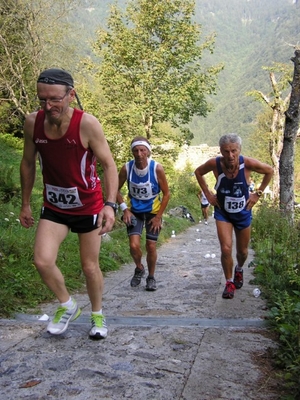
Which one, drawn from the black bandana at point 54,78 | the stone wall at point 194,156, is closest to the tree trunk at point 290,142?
the black bandana at point 54,78

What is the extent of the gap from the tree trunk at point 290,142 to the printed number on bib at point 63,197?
7.83m

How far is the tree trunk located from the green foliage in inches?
31.4

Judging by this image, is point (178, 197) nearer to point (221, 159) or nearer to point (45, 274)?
point (221, 159)

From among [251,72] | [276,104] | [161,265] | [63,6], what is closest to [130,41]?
[63,6]

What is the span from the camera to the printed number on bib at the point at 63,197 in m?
3.47

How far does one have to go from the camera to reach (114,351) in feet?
11.0

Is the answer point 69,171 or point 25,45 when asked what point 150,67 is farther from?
point 69,171

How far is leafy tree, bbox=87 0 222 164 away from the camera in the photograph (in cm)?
1988

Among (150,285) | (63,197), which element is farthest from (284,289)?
(63,197)

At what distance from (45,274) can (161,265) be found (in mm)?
4920

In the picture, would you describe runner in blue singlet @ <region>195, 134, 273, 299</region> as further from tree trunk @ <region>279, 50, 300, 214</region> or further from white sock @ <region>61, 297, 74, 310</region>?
tree trunk @ <region>279, 50, 300, 214</region>

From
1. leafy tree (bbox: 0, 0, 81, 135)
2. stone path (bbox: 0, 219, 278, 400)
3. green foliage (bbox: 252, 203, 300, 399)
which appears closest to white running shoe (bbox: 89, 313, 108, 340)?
stone path (bbox: 0, 219, 278, 400)

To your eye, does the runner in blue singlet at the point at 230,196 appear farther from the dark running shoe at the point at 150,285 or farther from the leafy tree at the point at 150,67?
the leafy tree at the point at 150,67

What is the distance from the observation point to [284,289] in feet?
15.7
